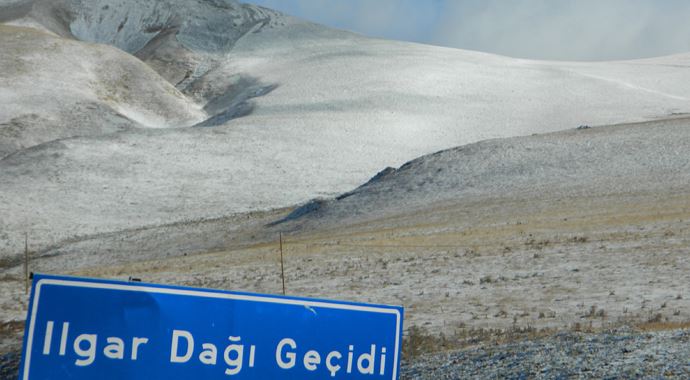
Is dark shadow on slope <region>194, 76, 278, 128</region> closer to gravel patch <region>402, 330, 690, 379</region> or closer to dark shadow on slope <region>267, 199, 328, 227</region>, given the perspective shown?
dark shadow on slope <region>267, 199, 328, 227</region>

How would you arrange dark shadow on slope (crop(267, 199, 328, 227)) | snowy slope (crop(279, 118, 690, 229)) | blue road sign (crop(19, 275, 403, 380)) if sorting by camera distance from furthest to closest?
dark shadow on slope (crop(267, 199, 328, 227)) → snowy slope (crop(279, 118, 690, 229)) → blue road sign (crop(19, 275, 403, 380))

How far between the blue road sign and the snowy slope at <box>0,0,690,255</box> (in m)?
50.5

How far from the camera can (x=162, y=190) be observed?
66.3 metres

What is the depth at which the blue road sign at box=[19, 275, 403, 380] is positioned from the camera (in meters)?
3.49

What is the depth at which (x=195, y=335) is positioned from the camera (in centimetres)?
373

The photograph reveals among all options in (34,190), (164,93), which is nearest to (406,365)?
(34,190)

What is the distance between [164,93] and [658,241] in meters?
92.0

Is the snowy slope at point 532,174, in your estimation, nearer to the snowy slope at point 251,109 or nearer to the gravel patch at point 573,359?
the snowy slope at point 251,109

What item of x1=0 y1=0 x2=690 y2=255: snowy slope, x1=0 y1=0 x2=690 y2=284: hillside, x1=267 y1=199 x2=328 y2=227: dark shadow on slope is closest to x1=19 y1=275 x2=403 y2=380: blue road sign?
x1=0 y1=0 x2=690 y2=284: hillside

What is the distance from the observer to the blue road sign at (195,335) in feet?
11.4

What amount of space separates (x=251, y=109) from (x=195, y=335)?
9437cm

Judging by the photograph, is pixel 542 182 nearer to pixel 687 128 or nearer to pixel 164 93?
pixel 687 128

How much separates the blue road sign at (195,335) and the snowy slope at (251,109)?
166 feet

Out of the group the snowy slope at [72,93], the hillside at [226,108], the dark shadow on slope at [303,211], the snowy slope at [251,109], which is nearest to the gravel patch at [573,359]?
the hillside at [226,108]
